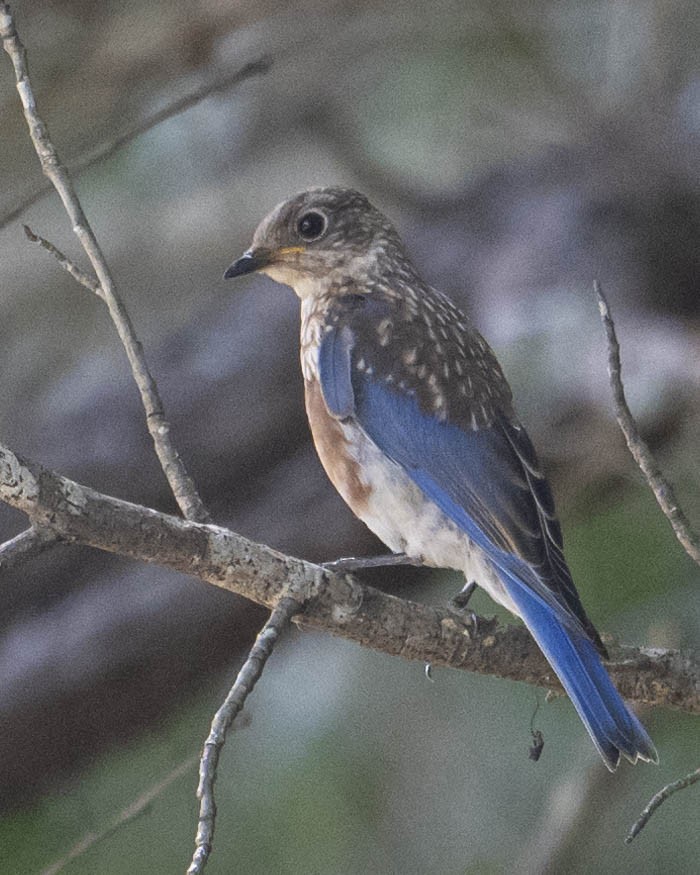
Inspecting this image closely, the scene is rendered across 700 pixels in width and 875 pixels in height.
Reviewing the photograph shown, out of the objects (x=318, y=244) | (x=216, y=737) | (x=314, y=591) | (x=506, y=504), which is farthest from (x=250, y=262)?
(x=216, y=737)

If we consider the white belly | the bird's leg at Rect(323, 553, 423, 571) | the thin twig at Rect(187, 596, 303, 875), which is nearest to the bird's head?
the white belly

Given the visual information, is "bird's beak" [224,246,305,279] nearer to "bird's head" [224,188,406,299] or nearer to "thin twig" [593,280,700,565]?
"bird's head" [224,188,406,299]

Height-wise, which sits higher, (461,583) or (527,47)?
(527,47)

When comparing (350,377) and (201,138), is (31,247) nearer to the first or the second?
(201,138)

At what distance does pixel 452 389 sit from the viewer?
335cm

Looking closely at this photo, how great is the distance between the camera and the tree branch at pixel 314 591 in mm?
2281

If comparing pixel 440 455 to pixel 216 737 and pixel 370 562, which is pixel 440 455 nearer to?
pixel 370 562

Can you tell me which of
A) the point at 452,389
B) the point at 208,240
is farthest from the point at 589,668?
the point at 208,240

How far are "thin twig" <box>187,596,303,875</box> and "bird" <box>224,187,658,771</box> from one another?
68 cm

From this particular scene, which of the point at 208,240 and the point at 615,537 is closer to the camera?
the point at 615,537

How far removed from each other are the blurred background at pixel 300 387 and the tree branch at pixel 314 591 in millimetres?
1095

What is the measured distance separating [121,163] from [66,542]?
12.8ft

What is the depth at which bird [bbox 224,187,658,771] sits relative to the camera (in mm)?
3008

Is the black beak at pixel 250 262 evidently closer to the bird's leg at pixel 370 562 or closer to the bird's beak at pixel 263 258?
the bird's beak at pixel 263 258
